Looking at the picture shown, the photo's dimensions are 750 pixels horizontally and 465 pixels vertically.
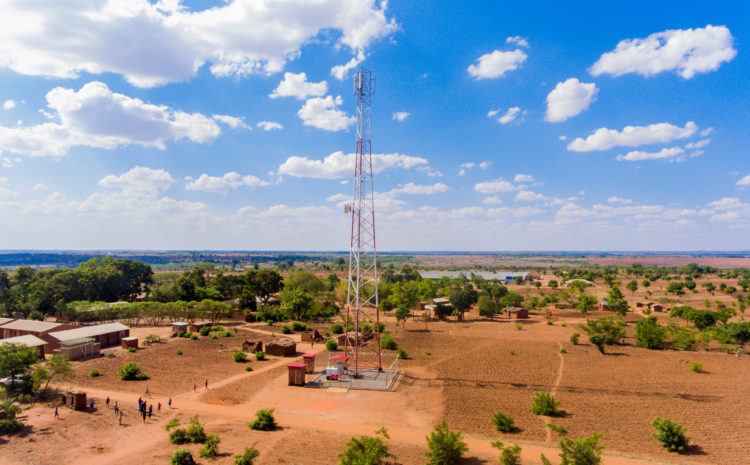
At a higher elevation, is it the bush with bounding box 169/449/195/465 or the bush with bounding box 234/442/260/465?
the bush with bounding box 234/442/260/465

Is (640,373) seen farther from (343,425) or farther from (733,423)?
(343,425)

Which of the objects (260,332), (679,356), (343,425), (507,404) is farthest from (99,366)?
(679,356)

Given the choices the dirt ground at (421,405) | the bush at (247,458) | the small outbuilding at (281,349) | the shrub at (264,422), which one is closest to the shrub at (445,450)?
the dirt ground at (421,405)

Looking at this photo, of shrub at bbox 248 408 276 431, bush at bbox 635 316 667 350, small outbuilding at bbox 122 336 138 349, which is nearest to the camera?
shrub at bbox 248 408 276 431

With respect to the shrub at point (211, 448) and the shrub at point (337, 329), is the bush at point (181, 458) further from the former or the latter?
the shrub at point (337, 329)

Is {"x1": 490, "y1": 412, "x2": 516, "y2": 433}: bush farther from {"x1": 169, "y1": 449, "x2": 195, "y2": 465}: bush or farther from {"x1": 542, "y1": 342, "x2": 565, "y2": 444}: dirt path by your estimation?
{"x1": 169, "y1": 449, "x2": 195, "y2": 465}: bush

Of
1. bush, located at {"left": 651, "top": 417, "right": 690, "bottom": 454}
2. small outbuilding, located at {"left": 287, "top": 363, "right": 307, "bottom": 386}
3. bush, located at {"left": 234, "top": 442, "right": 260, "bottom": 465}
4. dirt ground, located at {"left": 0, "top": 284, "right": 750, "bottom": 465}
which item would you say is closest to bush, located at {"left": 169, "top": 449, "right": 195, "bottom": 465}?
dirt ground, located at {"left": 0, "top": 284, "right": 750, "bottom": 465}
